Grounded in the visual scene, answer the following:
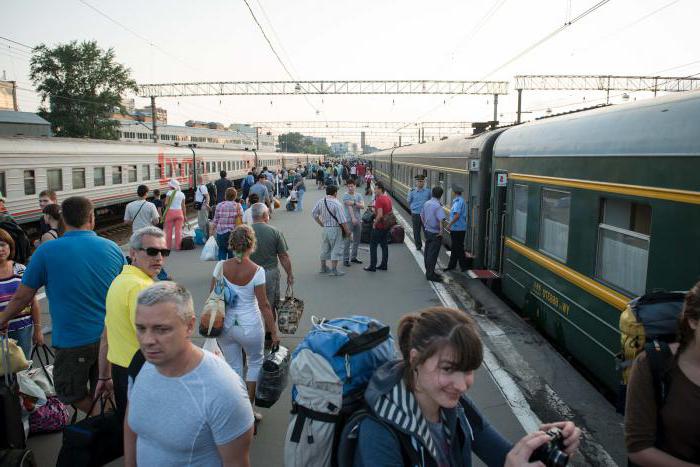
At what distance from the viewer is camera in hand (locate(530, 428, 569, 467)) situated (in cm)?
189

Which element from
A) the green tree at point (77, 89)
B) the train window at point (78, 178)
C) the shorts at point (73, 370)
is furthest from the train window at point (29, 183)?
the green tree at point (77, 89)

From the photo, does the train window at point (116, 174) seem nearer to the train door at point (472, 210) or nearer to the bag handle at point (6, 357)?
the train door at point (472, 210)

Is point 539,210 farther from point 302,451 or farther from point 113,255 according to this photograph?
point 302,451

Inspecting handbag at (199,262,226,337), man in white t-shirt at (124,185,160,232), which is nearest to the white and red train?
man in white t-shirt at (124,185,160,232)

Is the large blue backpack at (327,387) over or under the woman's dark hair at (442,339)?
under

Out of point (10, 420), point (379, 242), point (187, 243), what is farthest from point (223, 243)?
point (10, 420)

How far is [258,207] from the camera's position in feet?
21.6

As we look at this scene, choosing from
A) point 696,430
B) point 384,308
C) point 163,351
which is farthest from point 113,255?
point 384,308

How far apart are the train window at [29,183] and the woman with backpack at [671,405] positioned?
15472mm

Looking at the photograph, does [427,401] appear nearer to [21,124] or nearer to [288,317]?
[288,317]

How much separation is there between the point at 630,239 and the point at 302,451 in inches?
160

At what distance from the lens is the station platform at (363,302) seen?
450 centimetres

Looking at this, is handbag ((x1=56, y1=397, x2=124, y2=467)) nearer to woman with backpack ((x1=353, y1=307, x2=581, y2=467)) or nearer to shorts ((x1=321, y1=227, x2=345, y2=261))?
woman with backpack ((x1=353, y1=307, x2=581, y2=467))

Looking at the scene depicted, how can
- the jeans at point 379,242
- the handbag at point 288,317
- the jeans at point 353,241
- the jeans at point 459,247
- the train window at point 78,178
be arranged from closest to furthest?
the handbag at point 288,317
the jeans at point 459,247
the jeans at point 379,242
the jeans at point 353,241
the train window at point 78,178
